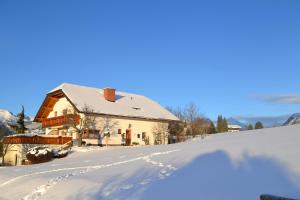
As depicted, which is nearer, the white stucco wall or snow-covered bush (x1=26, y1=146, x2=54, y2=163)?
snow-covered bush (x1=26, y1=146, x2=54, y2=163)

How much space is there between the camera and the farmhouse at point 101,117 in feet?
152

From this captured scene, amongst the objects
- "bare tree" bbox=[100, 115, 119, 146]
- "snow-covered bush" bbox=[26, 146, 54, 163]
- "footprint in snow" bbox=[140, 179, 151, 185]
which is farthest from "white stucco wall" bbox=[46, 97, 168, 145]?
"footprint in snow" bbox=[140, 179, 151, 185]

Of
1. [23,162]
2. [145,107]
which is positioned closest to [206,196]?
[23,162]

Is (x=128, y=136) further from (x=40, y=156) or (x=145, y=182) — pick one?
(x=145, y=182)

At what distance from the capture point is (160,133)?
5331cm

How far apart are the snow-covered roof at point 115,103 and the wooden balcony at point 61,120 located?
121 centimetres

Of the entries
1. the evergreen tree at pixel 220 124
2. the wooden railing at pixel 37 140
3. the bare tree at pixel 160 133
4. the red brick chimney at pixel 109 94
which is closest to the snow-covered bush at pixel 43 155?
the wooden railing at pixel 37 140

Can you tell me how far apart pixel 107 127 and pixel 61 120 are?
5612 millimetres

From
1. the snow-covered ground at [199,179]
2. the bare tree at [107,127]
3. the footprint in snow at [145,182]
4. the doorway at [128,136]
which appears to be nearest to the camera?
the snow-covered ground at [199,179]

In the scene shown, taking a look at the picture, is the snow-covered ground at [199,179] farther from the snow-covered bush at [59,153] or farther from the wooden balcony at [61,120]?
the wooden balcony at [61,120]

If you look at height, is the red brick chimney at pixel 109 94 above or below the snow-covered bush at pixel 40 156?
above

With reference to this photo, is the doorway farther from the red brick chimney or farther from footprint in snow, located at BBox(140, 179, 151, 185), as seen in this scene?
footprint in snow, located at BBox(140, 179, 151, 185)

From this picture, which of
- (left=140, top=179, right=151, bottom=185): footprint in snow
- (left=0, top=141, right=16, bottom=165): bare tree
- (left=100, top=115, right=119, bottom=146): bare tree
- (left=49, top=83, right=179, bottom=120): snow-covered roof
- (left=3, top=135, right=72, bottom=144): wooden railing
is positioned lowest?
(left=140, top=179, right=151, bottom=185): footprint in snow

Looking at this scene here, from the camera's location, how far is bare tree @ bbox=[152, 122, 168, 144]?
53.2 metres
